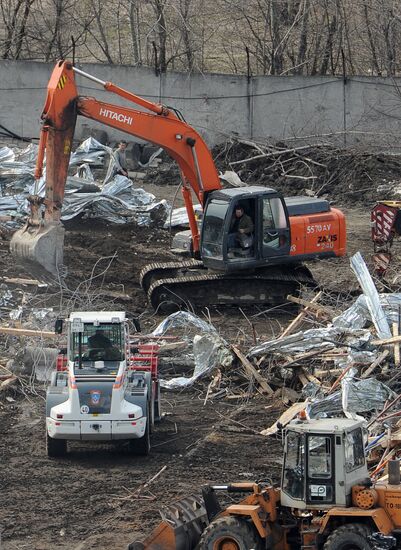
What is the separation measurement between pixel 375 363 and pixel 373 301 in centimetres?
211

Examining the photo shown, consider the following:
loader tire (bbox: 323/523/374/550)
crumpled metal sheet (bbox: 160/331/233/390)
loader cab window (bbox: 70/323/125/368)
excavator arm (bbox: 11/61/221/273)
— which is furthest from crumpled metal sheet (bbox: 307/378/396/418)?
excavator arm (bbox: 11/61/221/273)

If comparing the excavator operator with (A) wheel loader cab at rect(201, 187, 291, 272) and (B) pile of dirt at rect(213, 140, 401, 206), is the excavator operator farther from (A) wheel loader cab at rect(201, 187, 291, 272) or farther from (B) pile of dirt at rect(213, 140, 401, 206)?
(B) pile of dirt at rect(213, 140, 401, 206)

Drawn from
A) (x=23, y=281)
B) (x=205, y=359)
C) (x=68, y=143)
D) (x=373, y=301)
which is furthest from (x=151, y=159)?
(x=205, y=359)

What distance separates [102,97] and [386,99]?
8.16 metres

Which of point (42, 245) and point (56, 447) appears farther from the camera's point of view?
point (42, 245)

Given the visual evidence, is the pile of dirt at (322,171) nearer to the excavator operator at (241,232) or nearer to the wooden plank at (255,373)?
the excavator operator at (241,232)

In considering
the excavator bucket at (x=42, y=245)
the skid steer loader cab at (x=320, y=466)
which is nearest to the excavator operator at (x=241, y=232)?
the excavator bucket at (x=42, y=245)

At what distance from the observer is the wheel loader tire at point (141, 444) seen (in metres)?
14.9

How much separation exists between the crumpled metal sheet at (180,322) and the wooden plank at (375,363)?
11.2 feet

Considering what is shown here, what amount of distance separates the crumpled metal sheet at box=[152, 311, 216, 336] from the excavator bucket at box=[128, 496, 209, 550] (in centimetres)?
828

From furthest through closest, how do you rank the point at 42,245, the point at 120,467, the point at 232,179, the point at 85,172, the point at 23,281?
1. the point at 232,179
2. the point at 85,172
3. the point at 23,281
4. the point at 42,245
5. the point at 120,467

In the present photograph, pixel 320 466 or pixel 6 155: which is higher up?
pixel 6 155

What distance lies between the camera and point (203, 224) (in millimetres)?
21453

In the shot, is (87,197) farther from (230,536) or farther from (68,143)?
(230,536)
